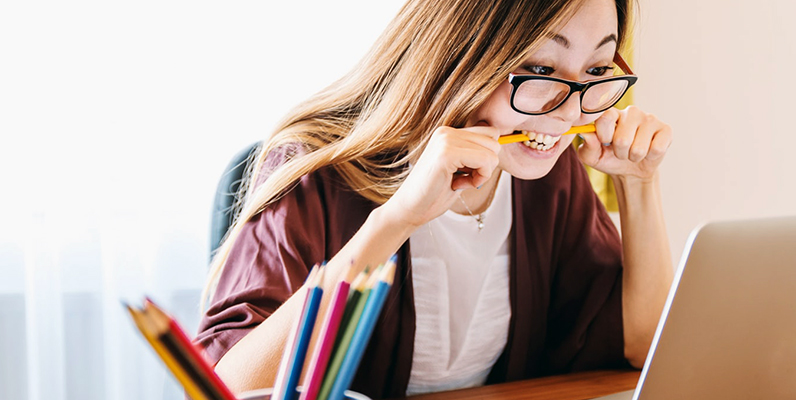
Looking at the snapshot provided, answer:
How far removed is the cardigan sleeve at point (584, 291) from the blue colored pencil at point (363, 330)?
0.83 metres

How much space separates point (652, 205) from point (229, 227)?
2.15 feet

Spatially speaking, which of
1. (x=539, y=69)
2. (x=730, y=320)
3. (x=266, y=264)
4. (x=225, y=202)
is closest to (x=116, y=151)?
(x=225, y=202)

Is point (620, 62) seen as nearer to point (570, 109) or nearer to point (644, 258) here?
point (570, 109)

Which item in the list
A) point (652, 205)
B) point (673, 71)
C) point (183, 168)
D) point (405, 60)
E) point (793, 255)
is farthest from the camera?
point (673, 71)

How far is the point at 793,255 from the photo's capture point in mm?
634

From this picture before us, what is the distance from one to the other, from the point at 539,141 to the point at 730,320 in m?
0.42

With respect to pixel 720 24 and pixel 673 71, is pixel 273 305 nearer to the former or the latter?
pixel 673 71

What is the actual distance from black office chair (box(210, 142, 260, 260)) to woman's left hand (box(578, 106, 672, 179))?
0.52 m

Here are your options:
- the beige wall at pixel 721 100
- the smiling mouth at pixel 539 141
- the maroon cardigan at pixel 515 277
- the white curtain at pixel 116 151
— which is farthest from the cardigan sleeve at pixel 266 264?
the beige wall at pixel 721 100

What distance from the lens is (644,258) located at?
1103mm

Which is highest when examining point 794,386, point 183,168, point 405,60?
point 405,60

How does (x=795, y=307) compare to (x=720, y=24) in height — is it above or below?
below

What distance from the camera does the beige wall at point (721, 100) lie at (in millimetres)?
2271

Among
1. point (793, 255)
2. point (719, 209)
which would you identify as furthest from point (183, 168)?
point (719, 209)
